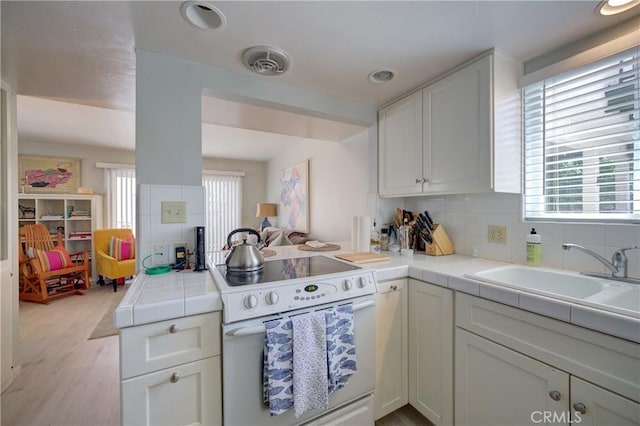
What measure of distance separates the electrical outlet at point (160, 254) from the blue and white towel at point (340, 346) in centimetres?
93

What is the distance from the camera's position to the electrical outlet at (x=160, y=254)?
1.40 metres

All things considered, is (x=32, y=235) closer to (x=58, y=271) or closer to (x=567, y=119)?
(x=58, y=271)

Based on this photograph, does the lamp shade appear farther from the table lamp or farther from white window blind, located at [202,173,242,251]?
white window blind, located at [202,173,242,251]

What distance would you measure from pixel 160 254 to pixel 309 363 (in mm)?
968

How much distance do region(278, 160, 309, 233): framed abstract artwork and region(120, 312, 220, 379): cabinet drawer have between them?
9.27ft

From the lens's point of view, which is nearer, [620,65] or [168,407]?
[168,407]

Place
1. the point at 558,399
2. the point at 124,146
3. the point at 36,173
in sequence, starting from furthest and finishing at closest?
the point at 124,146 → the point at 36,173 → the point at 558,399

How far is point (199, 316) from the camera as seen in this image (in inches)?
39.5

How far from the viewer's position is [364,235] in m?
1.92

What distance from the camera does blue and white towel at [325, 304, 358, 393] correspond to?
3.83ft

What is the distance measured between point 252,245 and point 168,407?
72cm

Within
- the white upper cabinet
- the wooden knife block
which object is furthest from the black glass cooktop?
the white upper cabinet

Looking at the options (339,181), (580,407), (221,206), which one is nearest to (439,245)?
(580,407)

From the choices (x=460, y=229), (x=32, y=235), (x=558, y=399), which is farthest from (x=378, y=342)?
(x=32, y=235)
